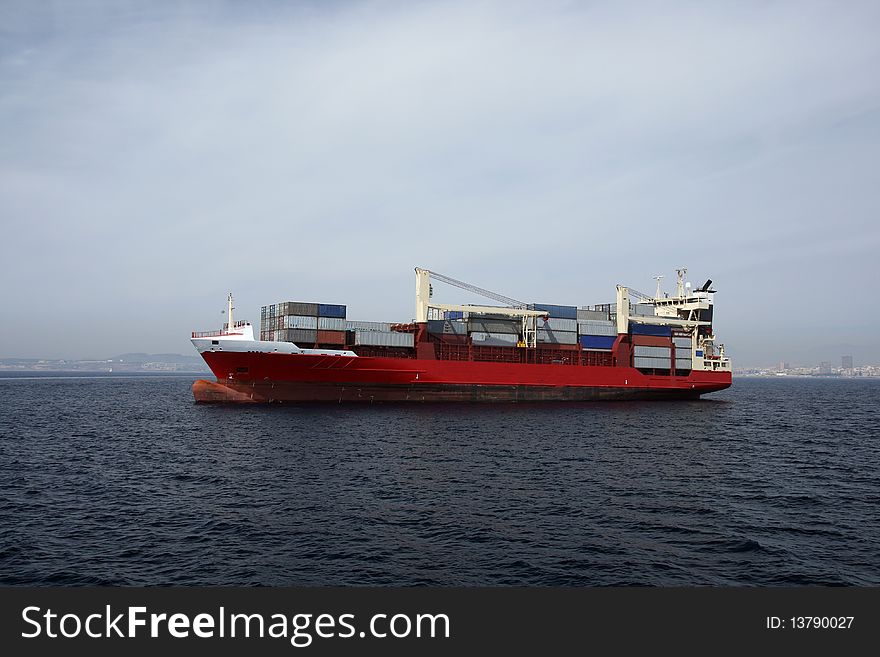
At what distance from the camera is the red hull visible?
188ft

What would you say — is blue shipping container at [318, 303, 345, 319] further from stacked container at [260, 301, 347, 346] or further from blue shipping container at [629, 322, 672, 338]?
blue shipping container at [629, 322, 672, 338]

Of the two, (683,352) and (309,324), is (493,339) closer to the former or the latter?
(309,324)

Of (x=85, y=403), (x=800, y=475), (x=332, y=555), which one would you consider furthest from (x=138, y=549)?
(x=85, y=403)

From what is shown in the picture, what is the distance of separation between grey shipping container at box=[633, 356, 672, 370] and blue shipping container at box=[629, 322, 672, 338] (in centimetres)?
308

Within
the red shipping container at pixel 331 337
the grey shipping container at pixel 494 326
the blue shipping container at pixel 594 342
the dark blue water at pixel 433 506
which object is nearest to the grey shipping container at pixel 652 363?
the blue shipping container at pixel 594 342

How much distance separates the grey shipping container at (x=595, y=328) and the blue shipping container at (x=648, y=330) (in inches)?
125

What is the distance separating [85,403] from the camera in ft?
253

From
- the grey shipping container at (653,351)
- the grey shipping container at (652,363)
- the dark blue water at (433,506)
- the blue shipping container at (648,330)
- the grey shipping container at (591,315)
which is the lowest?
the dark blue water at (433,506)

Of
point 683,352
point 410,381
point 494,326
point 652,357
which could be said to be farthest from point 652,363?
point 410,381

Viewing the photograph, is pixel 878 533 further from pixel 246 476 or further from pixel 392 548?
pixel 246 476

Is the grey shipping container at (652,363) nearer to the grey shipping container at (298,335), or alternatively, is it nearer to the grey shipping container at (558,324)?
the grey shipping container at (558,324)

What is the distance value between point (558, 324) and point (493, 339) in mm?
8727

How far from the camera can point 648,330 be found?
7538 cm

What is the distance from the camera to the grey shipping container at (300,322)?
58041 mm
